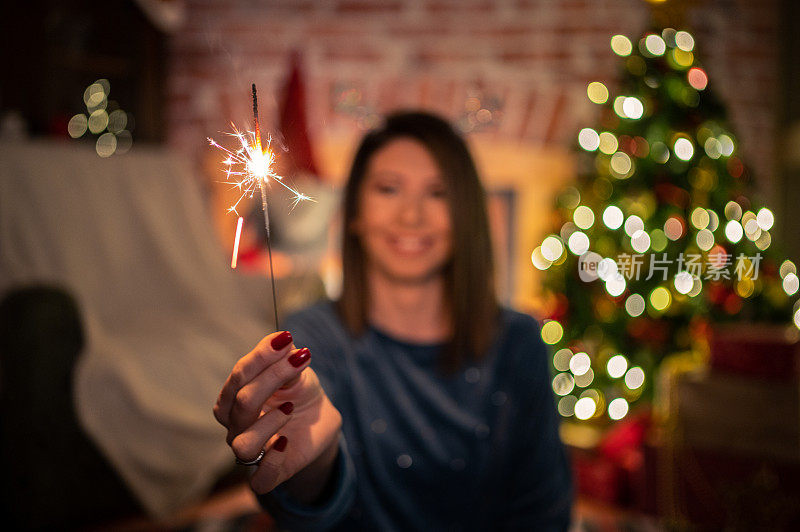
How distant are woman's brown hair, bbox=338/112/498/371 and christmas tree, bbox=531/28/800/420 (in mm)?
1069

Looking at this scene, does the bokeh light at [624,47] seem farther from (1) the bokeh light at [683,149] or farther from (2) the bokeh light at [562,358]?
(2) the bokeh light at [562,358]

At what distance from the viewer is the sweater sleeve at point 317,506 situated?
0.43 m

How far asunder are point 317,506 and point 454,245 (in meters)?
0.33

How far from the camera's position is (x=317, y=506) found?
1.50 feet

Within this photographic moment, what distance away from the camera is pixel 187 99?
266 cm

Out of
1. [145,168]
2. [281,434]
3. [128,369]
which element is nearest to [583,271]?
[281,434]

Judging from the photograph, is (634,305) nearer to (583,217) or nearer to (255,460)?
(583,217)

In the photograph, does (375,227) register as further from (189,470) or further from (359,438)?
(189,470)

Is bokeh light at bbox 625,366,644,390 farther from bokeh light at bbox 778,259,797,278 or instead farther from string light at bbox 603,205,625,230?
bokeh light at bbox 778,259,797,278

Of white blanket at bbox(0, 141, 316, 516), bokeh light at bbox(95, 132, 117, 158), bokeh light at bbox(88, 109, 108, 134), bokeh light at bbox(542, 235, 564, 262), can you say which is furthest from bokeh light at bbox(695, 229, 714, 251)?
bokeh light at bbox(88, 109, 108, 134)

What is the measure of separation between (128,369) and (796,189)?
2.75 metres

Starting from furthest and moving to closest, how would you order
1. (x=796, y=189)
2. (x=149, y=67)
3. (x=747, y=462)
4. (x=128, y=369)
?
(x=149, y=67) < (x=796, y=189) < (x=747, y=462) < (x=128, y=369)

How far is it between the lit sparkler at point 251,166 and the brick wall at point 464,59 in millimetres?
2366

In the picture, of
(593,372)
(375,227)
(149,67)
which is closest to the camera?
(375,227)
